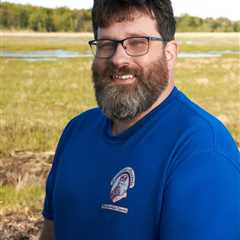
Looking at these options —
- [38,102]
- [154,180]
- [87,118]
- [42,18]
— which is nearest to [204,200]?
[154,180]

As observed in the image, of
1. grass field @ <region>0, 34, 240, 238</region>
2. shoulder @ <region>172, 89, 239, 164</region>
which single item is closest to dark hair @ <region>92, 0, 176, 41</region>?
shoulder @ <region>172, 89, 239, 164</region>

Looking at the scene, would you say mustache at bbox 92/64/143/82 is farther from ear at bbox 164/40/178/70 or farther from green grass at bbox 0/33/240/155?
green grass at bbox 0/33/240/155

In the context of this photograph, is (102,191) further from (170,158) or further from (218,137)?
(218,137)

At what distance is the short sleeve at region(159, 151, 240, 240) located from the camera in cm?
217

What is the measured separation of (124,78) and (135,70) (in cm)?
6

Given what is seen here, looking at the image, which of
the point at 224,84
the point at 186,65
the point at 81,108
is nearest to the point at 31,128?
the point at 81,108

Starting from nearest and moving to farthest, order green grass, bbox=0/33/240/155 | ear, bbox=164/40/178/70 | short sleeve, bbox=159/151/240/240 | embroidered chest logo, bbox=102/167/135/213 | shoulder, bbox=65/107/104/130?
1. short sleeve, bbox=159/151/240/240
2. embroidered chest logo, bbox=102/167/135/213
3. ear, bbox=164/40/178/70
4. shoulder, bbox=65/107/104/130
5. green grass, bbox=0/33/240/155

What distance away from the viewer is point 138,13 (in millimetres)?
2572

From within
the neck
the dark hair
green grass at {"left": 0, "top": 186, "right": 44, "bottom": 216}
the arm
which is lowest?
green grass at {"left": 0, "top": 186, "right": 44, "bottom": 216}

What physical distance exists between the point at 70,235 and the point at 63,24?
123 meters

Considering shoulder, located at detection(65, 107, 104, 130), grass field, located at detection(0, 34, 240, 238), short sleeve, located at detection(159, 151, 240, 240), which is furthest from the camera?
grass field, located at detection(0, 34, 240, 238)

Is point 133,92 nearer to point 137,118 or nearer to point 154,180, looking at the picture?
point 137,118

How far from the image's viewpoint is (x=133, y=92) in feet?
8.71

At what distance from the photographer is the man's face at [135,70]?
260 cm
